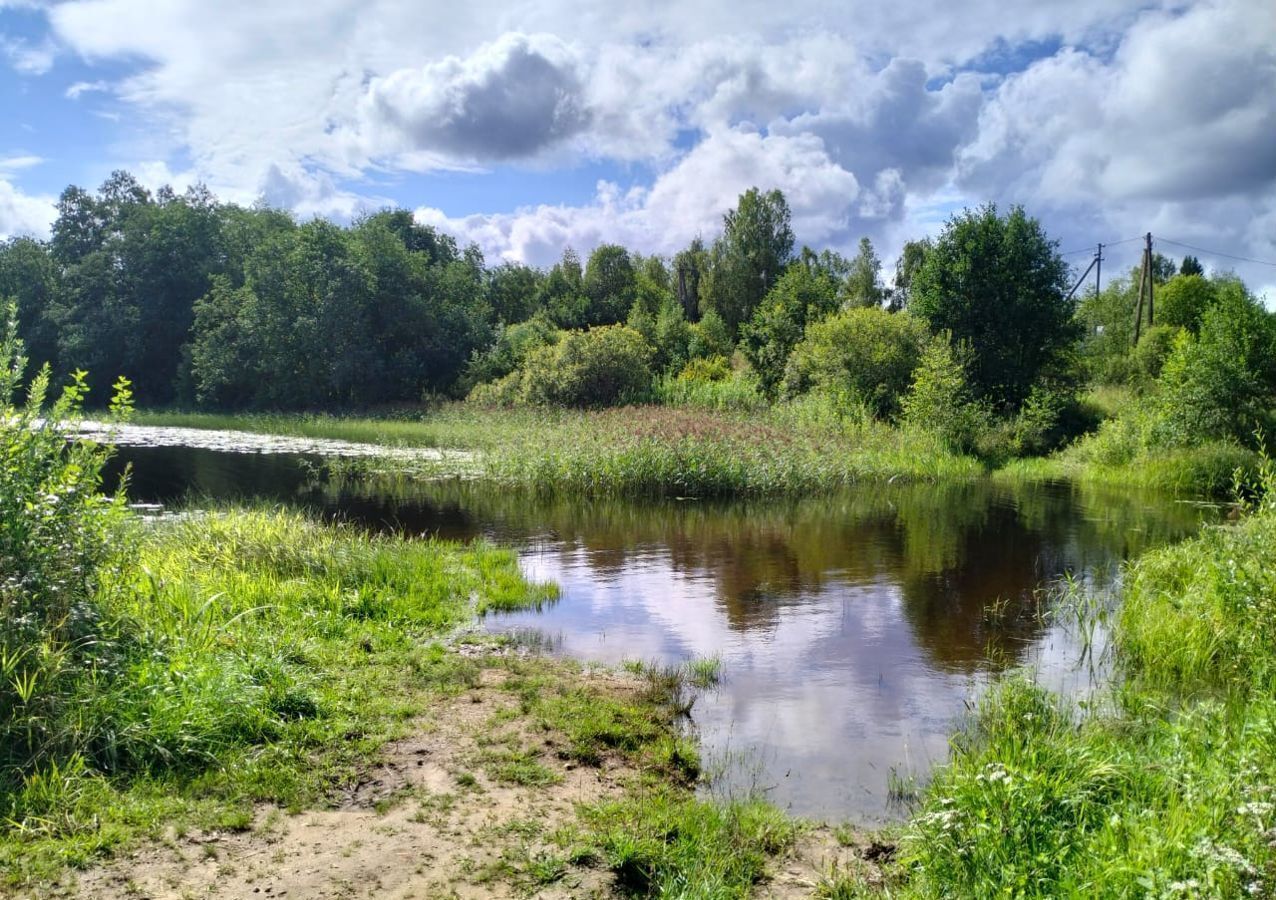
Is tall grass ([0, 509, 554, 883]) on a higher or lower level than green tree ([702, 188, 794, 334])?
lower

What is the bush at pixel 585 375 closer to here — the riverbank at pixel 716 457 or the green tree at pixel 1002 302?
the riverbank at pixel 716 457

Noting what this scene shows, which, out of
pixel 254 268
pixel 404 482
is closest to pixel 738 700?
pixel 404 482

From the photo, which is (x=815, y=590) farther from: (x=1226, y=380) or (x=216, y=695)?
(x=1226, y=380)

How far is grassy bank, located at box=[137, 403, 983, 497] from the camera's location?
20.6m

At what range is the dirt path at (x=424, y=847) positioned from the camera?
456 centimetres

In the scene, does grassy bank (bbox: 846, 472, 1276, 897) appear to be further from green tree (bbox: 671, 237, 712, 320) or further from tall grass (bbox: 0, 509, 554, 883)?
green tree (bbox: 671, 237, 712, 320)

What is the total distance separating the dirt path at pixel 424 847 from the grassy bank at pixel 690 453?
47.2 feet

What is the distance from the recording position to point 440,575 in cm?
1120

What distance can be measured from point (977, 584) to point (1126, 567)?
265 cm

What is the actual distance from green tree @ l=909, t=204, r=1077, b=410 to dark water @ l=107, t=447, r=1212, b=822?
1134 cm

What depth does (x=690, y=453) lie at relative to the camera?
20953 mm

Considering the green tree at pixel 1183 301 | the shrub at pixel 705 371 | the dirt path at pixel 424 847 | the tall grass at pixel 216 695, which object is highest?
the green tree at pixel 1183 301

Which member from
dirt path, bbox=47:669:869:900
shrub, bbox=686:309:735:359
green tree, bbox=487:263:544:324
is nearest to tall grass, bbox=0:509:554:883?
dirt path, bbox=47:669:869:900

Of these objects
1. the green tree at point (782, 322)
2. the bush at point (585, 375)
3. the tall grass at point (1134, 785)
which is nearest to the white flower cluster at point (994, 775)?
the tall grass at point (1134, 785)
